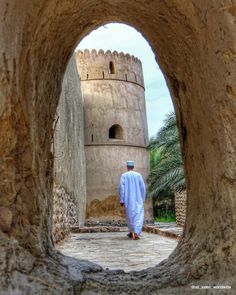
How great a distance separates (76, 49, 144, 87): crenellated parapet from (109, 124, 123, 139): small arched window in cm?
195

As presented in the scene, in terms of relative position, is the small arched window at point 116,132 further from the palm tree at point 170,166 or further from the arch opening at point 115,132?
the palm tree at point 170,166

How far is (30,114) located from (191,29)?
44.2 inches

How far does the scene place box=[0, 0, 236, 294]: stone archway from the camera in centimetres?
226

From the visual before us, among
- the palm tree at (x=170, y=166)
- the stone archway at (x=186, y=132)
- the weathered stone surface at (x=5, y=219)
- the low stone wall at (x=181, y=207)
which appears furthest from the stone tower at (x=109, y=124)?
the weathered stone surface at (x=5, y=219)

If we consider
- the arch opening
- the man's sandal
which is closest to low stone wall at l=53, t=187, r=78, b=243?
the man's sandal

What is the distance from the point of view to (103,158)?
17.0 metres

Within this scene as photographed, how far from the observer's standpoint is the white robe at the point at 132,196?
799 centimetres

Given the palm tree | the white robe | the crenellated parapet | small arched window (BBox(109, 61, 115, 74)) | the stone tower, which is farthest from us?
small arched window (BBox(109, 61, 115, 74))

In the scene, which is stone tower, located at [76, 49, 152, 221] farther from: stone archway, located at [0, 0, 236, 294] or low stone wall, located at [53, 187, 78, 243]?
stone archway, located at [0, 0, 236, 294]

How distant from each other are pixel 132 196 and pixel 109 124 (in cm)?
936

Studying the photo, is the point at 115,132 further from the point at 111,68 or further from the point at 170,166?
the point at 170,166

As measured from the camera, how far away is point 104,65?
1764cm

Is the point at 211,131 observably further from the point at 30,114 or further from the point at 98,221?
the point at 98,221

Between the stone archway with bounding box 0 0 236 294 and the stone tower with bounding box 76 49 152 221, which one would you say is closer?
the stone archway with bounding box 0 0 236 294
